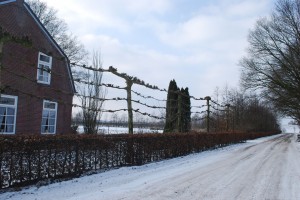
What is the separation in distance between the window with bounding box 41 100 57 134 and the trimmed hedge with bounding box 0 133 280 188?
9.28 metres

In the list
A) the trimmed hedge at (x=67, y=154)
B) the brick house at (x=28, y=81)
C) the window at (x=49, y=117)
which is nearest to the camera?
the trimmed hedge at (x=67, y=154)

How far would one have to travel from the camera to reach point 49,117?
21.0 meters

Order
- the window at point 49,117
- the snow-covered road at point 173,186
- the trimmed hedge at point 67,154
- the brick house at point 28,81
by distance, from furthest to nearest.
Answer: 1. the window at point 49,117
2. the brick house at point 28,81
3. the trimmed hedge at point 67,154
4. the snow-covered road at point 173,186

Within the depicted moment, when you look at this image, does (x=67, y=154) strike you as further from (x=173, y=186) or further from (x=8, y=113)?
(x=8, y=113)

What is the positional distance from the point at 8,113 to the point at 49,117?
3.46 meters

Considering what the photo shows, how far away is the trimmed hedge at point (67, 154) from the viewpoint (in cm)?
752

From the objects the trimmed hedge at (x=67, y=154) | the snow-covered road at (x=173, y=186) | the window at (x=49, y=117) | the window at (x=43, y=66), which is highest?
the window at (x=43, y=66)

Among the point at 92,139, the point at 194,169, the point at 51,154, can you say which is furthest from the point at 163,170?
the point at 51,154

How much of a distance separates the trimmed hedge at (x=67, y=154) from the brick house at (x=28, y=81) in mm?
6010

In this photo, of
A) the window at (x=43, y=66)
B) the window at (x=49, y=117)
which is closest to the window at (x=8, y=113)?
the window at (x=49, y=117)

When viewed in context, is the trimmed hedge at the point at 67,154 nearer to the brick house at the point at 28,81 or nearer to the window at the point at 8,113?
the brick house at the point at 28,81

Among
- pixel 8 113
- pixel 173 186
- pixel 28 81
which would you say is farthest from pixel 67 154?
pixel 28 81

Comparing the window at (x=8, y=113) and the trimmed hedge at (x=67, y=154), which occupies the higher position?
the window at (x=8, y=113)

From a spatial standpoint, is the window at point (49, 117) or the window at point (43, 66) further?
the window at point (49, 117)
